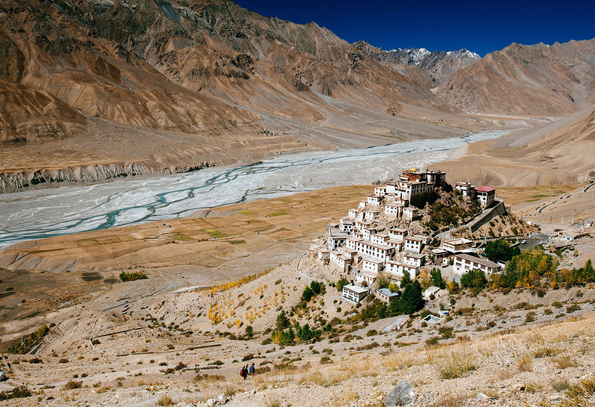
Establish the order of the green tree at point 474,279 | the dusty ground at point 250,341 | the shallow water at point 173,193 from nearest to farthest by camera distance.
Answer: the dusty ground at point 250,341 < the green tree at point 474,279 < the shallow water at point 173,193

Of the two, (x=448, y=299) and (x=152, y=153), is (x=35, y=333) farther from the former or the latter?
(x=152, y=153)

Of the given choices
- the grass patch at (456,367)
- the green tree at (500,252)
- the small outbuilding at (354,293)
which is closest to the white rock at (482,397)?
the grass patch at (456,367)

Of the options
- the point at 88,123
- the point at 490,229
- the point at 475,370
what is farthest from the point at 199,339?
the point at 88,123

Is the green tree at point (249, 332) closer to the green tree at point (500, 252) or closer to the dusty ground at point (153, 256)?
the dusty ground at point (153, 256)

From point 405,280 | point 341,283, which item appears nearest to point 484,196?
point 405,280

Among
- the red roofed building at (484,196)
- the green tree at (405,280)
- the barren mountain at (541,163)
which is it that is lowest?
the green tree at (405,280)

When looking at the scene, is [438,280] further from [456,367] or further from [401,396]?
[401,396]
